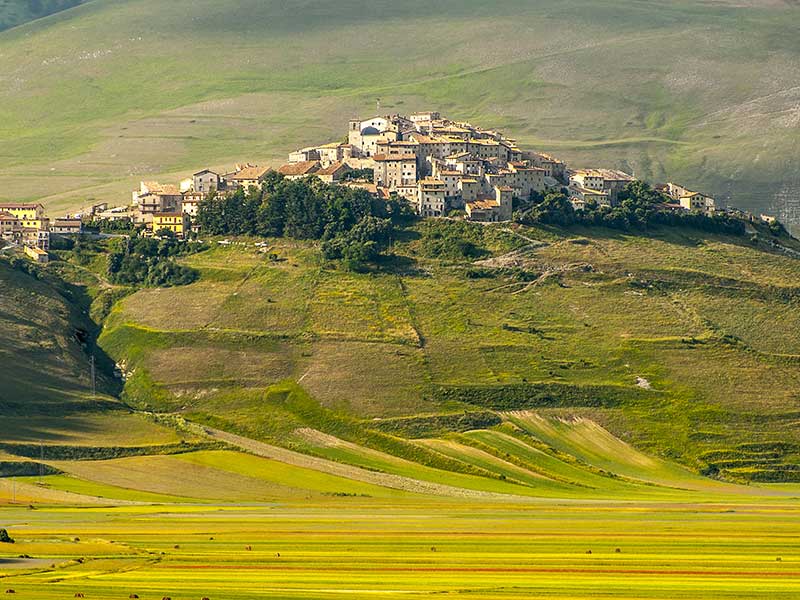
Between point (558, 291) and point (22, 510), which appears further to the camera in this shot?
point (558, 291)

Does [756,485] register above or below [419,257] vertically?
below

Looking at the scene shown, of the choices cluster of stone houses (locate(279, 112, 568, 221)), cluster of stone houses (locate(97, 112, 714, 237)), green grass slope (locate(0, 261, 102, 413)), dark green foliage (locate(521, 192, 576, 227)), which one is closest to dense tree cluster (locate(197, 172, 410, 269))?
cluster of stone houses (locate(97, 112, 714, 237))

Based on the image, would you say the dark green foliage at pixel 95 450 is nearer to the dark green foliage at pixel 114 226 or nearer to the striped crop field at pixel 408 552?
the striped crop field at pixel 408 552

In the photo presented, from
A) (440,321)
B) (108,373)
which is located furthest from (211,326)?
(440,321)

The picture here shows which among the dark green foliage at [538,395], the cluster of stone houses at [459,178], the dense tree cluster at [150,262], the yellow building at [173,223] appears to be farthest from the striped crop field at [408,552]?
the yellow building at [173,223]

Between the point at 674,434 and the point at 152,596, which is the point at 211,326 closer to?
the point at 674,434
